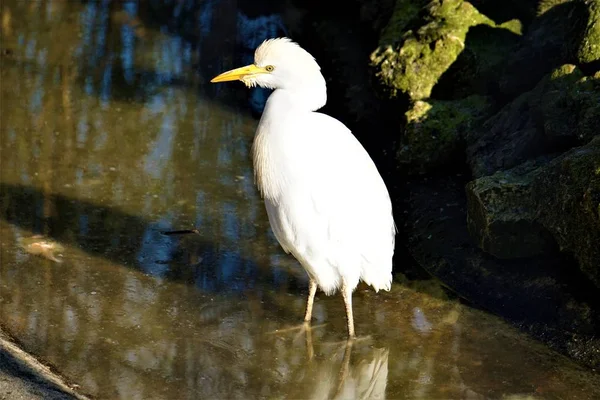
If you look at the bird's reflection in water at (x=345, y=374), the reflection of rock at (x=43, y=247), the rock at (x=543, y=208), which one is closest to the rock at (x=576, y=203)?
the rock at (x=543, y=208)

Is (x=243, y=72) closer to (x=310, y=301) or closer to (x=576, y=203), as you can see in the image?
(x=310, y=301)

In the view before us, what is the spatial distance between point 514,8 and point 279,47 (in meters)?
3.44

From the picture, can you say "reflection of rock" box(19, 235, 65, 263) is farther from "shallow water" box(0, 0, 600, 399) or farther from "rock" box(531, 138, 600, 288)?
"rock" box(531, 138, 600, 288)

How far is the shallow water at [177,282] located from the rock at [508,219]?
0.47 meters

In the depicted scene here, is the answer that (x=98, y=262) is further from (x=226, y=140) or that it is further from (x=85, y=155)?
(x=226, y=140)

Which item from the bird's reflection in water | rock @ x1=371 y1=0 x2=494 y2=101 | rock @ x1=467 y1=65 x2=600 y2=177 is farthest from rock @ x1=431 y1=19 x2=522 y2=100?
the bird's reflection in water

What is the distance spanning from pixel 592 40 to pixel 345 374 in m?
2.79

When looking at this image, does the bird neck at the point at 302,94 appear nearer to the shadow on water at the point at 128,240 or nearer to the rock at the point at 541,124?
the shadow on water at the point at 128,240

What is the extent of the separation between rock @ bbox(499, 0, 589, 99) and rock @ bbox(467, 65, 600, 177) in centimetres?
27

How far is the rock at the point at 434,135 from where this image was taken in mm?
6695

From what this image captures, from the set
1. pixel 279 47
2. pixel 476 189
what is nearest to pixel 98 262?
pixel 279 47

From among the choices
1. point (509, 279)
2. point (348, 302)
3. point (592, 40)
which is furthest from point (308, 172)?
point (592, 40)

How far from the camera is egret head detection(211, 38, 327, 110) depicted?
16.1 feet

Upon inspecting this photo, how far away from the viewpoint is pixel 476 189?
18.4ft
